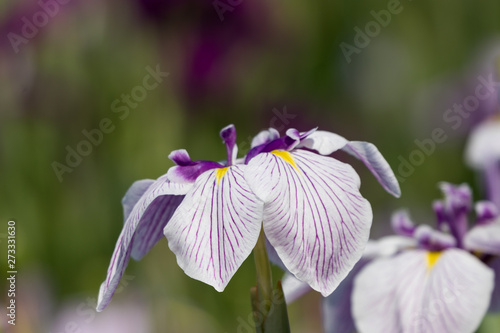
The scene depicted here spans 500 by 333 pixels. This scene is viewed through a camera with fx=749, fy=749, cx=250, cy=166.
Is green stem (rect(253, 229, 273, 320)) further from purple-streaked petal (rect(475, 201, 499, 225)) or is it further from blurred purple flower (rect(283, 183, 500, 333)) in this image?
purple-streaked petal (rect(475, 201, 499, 225))

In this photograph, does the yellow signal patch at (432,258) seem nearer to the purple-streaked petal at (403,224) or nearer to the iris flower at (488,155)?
the purple-streaked petal at (403,224)

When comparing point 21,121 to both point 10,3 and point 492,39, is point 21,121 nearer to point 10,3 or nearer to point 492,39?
point 10,3

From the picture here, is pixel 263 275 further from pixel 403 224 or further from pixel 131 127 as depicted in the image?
pixel 131 127

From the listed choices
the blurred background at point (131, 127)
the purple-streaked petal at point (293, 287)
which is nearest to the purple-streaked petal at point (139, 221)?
the purple-streaked petal at point (293, 287)

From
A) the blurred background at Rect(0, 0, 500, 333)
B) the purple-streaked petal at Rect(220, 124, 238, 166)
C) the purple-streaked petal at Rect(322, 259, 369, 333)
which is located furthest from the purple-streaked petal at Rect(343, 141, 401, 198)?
the blurred background at Rect(0, 0, 500, 333)

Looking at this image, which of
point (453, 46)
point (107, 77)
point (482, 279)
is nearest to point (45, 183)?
point (107, 77)

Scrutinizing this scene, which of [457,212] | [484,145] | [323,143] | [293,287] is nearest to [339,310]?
[293,287]
